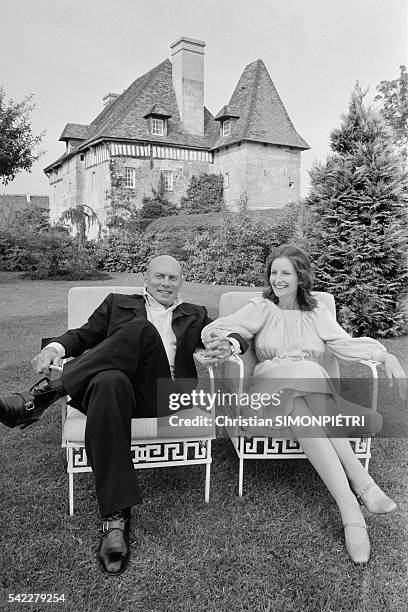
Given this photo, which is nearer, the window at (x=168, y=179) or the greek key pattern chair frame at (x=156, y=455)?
the greek key pattern chair frame at (x=156, y=455)

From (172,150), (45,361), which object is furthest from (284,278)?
(172,150)

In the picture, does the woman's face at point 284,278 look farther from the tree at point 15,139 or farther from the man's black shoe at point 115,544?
the tree at point 15,139

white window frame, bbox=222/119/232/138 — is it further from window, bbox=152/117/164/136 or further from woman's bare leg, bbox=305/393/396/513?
woman's bare leg, bbox=305/393/396/513

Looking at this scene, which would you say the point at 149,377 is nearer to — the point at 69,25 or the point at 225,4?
the point at 69,25

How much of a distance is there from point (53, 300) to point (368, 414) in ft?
23.8

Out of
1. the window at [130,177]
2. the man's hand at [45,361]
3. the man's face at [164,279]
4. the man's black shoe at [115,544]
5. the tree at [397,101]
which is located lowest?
the man's black shoe at [115,544]

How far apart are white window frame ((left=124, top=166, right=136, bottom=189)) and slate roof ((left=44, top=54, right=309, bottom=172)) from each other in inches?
47.9

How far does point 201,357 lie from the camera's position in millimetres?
2312

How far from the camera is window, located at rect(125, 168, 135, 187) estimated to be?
1927 cm

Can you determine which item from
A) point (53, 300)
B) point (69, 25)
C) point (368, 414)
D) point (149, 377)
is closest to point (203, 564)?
point (149, 377)

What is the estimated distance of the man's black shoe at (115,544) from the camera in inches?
69.4

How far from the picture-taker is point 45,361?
2107 millimetres

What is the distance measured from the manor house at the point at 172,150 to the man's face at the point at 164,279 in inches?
535

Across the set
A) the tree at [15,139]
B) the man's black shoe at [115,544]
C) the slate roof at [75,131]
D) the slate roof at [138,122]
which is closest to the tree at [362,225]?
the man's black shoe at [115,544]
